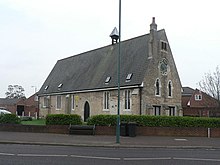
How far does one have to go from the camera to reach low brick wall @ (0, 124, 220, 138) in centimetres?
2570

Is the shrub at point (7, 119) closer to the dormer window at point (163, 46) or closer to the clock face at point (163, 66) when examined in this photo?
the clock face at point (163, 66)

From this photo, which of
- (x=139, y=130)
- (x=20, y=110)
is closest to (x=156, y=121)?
(x=139, y=130)

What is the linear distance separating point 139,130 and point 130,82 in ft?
33.9

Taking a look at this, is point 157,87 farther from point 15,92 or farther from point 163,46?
point 15,92

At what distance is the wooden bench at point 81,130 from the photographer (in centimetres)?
2519

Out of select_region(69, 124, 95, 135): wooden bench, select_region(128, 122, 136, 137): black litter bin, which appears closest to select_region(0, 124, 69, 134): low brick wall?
select_region(69, 124, 95, 135): wooden bench

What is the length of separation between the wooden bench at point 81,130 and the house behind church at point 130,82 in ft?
34.6

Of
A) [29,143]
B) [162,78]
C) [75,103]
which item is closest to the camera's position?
[29,143]

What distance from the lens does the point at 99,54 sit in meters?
47.5

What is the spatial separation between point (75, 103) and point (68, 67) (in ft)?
32.4

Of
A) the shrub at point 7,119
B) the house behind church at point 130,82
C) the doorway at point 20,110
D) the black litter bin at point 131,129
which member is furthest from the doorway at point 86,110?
the doorway at point 20,110

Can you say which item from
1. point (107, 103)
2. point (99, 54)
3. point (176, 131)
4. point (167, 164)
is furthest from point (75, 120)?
point (99, 54)

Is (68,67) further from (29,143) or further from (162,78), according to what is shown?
(29,143)

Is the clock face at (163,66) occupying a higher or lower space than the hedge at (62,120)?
higher
